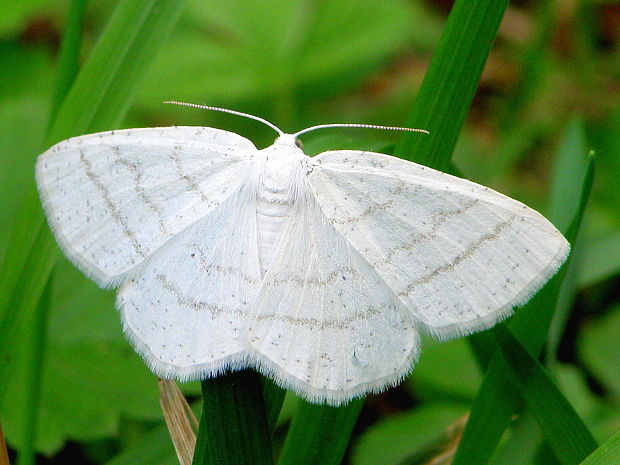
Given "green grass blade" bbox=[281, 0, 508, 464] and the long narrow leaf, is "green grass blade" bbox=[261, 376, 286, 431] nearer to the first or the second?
"green grass blade" bbox=[281, 0, 508, 464]

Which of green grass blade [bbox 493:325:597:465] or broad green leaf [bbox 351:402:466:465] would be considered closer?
green grass blade [bbox 493:325:597:465]

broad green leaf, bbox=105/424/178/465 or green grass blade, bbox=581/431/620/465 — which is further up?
green grass blade, bbox=581/431/620/465

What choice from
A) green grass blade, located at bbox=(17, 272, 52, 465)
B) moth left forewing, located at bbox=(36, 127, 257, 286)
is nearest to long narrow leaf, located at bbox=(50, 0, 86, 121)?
moth left forewing, located at bbox=(36, 127, 257, 286)

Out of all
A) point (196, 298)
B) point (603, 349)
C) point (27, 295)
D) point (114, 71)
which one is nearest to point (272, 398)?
point (196, 298)

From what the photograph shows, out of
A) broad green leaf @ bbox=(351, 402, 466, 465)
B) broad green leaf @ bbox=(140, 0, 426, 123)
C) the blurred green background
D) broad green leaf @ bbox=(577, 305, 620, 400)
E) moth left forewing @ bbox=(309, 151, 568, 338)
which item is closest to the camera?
moth left forewing @ bbox=(309, 151, 568, 338)

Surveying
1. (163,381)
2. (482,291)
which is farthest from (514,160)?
(163,381)

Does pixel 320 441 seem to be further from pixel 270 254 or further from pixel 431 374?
pixel 431 374

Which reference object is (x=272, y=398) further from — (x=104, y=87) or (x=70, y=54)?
(x=70, y=54)
